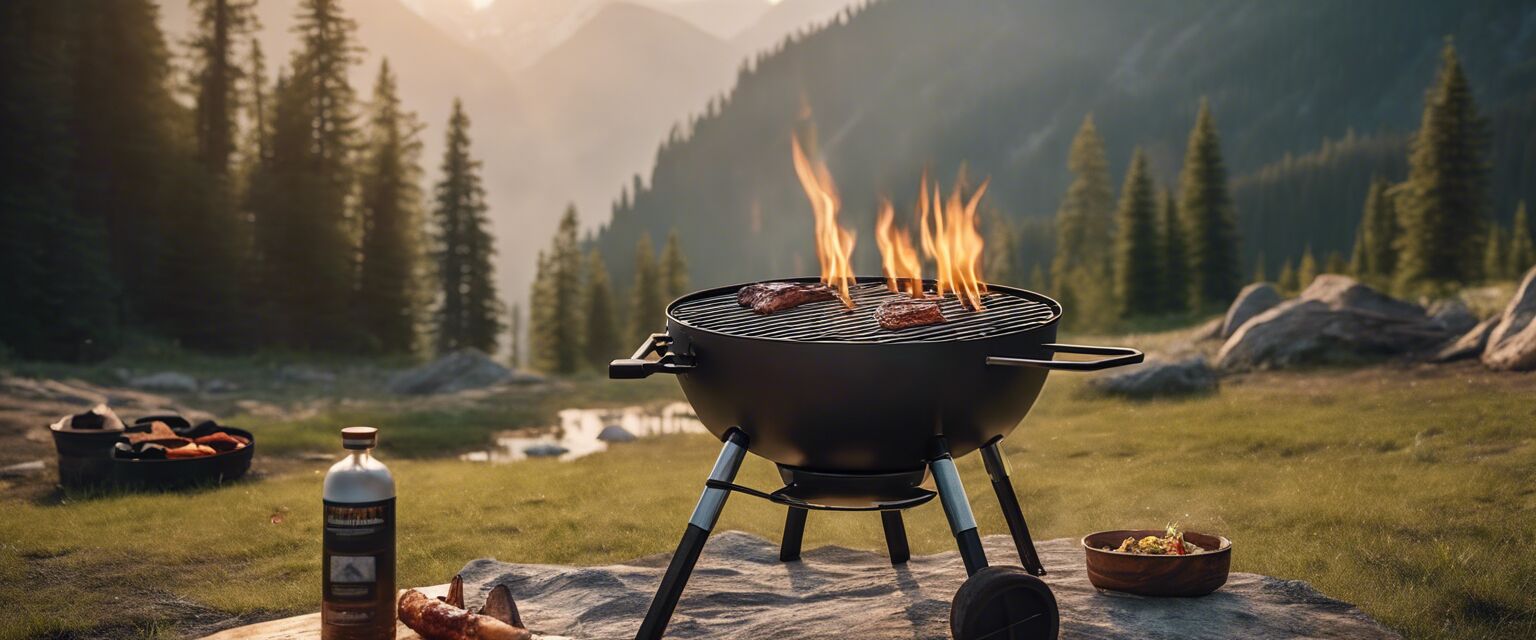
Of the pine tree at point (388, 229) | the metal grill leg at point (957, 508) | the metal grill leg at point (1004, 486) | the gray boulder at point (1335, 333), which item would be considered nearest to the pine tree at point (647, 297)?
the pine tree at point (388, 229)

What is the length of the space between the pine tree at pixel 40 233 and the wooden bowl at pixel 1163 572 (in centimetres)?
2091

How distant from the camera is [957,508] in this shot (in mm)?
3938

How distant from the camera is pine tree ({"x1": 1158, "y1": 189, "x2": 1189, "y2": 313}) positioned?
31.3 meters

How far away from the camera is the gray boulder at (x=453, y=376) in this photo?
1942 centimetres

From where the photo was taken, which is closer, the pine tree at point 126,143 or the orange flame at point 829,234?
the orange flame at point 829,234

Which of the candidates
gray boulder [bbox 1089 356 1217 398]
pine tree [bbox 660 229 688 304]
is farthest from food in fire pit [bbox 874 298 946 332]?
pine tree [bbox 660 229 688 304]

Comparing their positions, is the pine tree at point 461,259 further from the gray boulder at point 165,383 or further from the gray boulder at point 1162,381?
the gray boulder at point 1162,381

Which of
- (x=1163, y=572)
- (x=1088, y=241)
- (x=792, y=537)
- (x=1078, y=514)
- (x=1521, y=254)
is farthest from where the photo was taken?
(x=1521, y=254)

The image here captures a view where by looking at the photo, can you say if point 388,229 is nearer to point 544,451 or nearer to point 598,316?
point 598,316

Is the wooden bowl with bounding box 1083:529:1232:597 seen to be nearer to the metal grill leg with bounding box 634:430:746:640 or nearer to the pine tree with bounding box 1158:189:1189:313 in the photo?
the metal grill leg with bounding box 634:430:746:640

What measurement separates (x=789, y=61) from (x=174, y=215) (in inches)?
5717

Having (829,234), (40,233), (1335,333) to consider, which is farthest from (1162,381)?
(40,233)

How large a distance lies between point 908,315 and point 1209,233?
98.0 ft

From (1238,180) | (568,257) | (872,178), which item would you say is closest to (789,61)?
(872,178)
